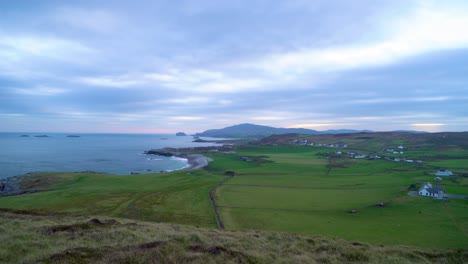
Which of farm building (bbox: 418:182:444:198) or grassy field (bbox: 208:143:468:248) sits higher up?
farm building (bbox: 418:182:444:198)

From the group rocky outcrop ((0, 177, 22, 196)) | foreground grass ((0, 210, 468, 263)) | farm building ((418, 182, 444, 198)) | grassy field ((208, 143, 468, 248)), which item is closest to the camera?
foreground grass ((0, 210, 468, 263))

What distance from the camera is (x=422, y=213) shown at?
116 ft

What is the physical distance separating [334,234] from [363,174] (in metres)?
48.6

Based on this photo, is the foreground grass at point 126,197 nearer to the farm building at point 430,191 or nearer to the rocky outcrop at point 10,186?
the rocky outcrop at point 10,186

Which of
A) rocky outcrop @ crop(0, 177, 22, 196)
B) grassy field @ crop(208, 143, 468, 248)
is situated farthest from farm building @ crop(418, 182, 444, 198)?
rocky outcrop @ crop(0, 177, 22, 196)

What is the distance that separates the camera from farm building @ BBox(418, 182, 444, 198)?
1684 inches

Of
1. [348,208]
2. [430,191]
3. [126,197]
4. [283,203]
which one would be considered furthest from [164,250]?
[430,191]

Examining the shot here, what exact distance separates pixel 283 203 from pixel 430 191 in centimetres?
2397

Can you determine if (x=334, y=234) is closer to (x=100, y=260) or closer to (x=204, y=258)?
(x=204, y=258)

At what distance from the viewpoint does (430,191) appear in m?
43.7

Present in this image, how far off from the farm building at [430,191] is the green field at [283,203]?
186cm

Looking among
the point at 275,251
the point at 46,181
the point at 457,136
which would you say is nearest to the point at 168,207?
the point at 275,251

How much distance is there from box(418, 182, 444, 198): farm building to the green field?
6.10ft

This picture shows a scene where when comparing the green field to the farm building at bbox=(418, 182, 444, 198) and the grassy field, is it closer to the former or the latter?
the grassy field
